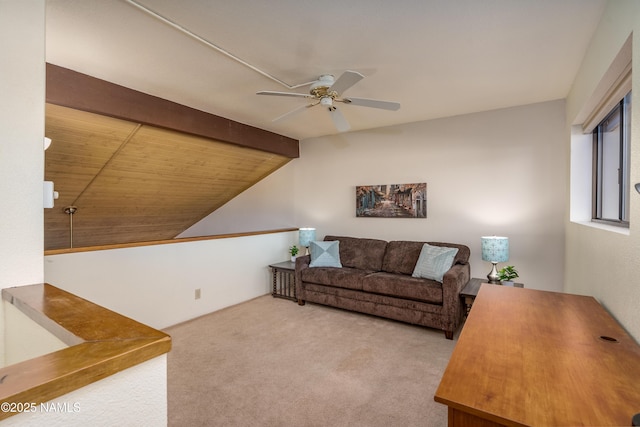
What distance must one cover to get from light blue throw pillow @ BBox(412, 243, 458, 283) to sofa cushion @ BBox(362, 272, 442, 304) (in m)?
0.08

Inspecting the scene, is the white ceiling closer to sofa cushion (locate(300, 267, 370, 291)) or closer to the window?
the window

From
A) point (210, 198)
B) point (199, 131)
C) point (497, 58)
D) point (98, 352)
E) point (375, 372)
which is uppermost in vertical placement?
point (497, 58)

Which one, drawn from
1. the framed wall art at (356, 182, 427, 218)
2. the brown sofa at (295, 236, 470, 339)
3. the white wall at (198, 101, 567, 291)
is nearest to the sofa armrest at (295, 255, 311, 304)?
the brown sofa at (295, 236, 470, 339)

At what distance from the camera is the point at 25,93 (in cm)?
127

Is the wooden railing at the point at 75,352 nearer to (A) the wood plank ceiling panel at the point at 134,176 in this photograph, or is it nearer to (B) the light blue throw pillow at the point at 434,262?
(A) the wood plank ceiling panel at the point at 134,176

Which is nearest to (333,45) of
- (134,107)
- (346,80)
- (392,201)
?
(346,80)

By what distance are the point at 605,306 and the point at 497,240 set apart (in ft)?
5.26

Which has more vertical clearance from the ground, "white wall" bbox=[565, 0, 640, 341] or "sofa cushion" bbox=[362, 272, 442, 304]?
"white wall" bbox=[565, 0, 640, 341]

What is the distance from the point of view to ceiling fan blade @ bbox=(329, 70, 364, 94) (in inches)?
83.4

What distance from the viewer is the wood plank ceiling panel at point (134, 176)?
3.14 m

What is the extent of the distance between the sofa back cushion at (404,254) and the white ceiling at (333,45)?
67.7 inches

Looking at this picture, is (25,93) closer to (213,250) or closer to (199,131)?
(199,131)

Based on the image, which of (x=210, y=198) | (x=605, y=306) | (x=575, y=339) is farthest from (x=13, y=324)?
(x=210, y=198)

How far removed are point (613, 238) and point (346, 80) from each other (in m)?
1.81
